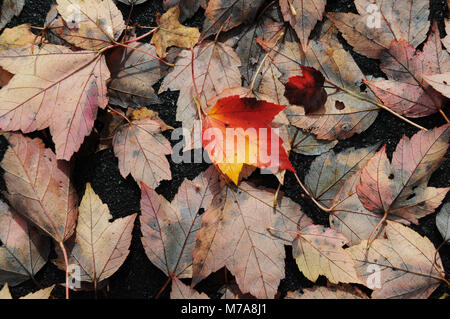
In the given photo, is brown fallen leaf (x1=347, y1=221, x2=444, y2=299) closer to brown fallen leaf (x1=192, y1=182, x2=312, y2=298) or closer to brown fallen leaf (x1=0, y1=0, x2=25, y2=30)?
brown fallen leaf (x1=192, y1=182, x2=312, y2=298)

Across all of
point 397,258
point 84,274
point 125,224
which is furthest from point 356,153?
point 84,274

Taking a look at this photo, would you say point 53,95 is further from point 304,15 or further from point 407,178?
point 407,178

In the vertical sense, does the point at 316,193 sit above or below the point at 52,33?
below

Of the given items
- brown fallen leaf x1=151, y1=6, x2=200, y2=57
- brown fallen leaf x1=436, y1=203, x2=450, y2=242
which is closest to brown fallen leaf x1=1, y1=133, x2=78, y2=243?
brown fallen leaf x1=151, y1=6, x2=200, y2=57

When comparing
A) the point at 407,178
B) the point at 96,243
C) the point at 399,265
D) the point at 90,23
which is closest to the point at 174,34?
the point at 90,23

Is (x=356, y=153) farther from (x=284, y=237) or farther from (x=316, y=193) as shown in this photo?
(x=284, y=237)

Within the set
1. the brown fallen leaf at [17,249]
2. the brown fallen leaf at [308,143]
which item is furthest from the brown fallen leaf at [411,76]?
the brown fallen leaf at [17,249]
